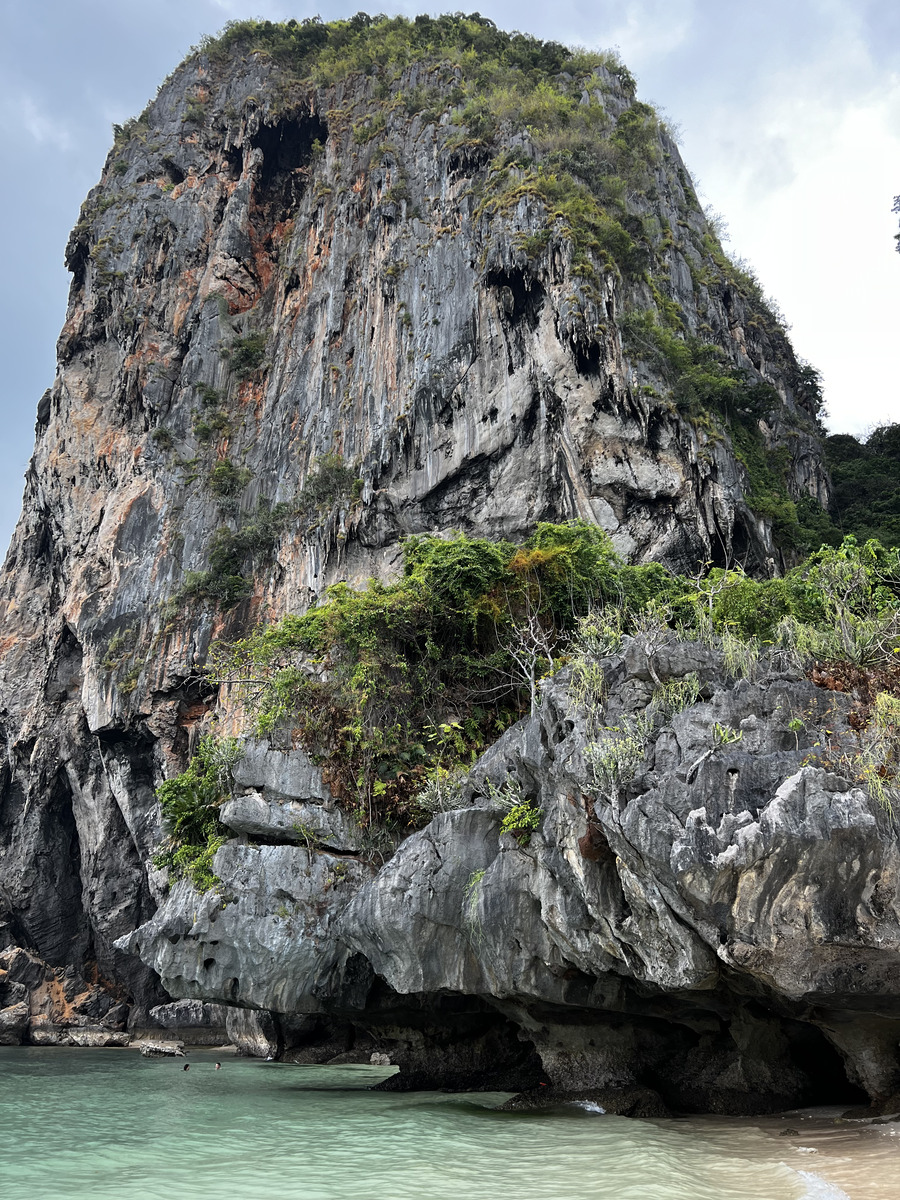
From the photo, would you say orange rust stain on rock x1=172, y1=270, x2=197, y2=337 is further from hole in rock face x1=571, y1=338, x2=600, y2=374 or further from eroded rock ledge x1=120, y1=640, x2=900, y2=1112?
eroded rock ledge x1=120, y1=640, x2=900, y2=1112

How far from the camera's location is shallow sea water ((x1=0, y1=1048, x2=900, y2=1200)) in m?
6.67

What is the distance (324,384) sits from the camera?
1257 inches

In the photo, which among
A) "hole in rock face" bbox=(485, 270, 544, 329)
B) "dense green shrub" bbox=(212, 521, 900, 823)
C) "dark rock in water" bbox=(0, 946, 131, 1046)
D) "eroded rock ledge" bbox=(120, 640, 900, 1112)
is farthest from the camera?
"dark rock in water" bbox=(0, 946, 131, 1046)

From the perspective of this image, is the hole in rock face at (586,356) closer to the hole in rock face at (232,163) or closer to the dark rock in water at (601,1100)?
the dark rock in water at (601,1100)

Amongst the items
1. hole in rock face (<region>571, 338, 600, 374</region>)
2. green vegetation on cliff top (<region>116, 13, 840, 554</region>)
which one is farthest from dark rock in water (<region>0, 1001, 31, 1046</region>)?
hole in rock face (<region>571, 338, 600, 374</region>)

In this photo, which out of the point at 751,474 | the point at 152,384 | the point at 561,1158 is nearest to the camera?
the point at 561,1158

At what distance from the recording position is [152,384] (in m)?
35.7

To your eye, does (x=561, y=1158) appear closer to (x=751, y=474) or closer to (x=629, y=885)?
(x=629, y=885)

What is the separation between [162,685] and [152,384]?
14151 mm

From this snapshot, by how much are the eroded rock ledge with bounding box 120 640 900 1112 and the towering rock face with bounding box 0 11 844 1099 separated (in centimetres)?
1312

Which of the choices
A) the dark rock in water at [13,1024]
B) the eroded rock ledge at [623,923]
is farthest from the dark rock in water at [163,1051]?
the eroded rock ledge at [623,923]

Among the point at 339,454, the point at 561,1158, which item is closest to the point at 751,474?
the point at 339,454

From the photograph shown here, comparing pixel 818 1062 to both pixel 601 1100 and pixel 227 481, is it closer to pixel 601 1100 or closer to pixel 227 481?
pixel 601 1100

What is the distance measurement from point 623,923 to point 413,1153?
321cm
